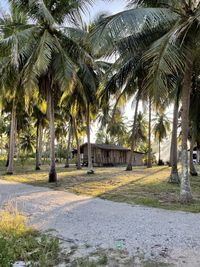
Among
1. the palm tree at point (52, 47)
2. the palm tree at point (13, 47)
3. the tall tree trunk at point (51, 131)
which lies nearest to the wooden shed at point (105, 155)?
the palm tree at point (13, 47)

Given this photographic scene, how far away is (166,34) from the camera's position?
10.1 m

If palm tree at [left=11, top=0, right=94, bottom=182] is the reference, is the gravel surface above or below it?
below

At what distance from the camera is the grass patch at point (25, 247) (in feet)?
15.9

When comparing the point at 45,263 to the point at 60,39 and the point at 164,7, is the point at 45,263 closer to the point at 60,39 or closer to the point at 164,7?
the point at 164,7

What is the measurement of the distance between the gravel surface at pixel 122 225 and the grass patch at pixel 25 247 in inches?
22.2

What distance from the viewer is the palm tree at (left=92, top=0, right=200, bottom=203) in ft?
30.7

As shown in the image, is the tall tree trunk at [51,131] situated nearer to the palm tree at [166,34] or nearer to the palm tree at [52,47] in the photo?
the palm tree at [52,47]

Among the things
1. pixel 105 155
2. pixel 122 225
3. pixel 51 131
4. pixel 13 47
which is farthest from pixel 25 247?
pixel 105 155

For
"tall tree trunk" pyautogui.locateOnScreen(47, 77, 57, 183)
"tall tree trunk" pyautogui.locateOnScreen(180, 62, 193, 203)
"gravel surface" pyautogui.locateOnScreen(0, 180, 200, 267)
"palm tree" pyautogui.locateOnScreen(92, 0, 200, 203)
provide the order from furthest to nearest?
"tall tree trunk" pyautogui.locateOnScreen(47, 77, 57, 183) < "tall tree trunk" pyautogui.locateOnScreen(180, 62, 193, 203) < "palm tree" pyautogui.locateOnScreen(92, 0, 200, 203) < "gravel surface" pyautogui.locateOnScreen(0, 180, 200, 267)

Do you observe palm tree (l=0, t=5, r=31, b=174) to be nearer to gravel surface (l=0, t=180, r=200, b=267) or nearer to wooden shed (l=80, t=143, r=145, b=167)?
gravel surface (l=0, t=180, r=200, b=267)

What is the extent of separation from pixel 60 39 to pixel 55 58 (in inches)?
49.9

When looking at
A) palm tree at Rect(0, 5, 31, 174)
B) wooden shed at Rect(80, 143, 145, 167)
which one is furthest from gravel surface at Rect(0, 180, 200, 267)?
wooden shed at Rect(80, 143, 145, 167)

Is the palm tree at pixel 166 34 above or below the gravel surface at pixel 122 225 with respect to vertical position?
above

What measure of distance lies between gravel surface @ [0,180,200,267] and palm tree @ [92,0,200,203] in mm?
2651
